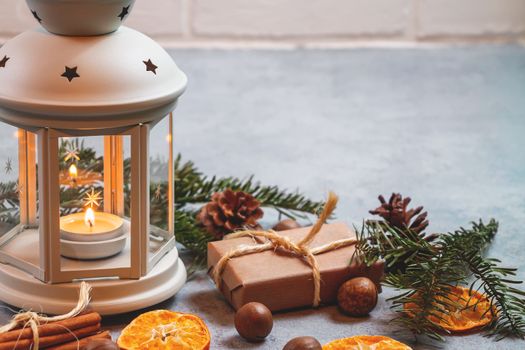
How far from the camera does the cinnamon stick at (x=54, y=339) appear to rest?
1095 mm

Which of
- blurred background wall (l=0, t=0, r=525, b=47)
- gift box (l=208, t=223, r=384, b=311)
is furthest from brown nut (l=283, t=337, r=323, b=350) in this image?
blurred background wall (l=0, t=0, r=525, b=47)

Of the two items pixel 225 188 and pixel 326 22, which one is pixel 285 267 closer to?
pixel 225 188

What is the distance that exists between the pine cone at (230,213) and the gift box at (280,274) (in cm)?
8

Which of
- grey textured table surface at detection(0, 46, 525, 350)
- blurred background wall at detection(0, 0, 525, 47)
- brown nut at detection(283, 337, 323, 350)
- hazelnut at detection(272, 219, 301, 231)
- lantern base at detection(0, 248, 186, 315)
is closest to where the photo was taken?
brown nut at detection(283, 337, 323, 350)

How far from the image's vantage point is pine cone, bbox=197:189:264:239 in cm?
141

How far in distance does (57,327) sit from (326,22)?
1507 mm

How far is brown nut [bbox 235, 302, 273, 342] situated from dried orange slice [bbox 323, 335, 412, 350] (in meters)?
0.08

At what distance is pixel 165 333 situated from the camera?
3.75 feet

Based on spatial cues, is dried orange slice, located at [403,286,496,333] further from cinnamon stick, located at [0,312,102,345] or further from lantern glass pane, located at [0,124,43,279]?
lantern glass pane, located at [0,124,43,279]

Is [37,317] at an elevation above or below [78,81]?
below

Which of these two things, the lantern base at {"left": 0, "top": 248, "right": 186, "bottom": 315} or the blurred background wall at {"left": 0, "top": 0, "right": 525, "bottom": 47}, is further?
the blurred background wall at {"left": 0, "top": 0, "right": 525, "bottom": 47}

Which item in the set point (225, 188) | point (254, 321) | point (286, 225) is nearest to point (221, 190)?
point (225, 188)

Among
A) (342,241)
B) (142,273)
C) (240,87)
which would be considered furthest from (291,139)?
(142,273)

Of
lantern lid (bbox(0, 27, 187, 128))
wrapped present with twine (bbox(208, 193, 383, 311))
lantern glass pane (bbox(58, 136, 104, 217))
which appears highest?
lantern lid (bbox(0, 27, 187, 128))
